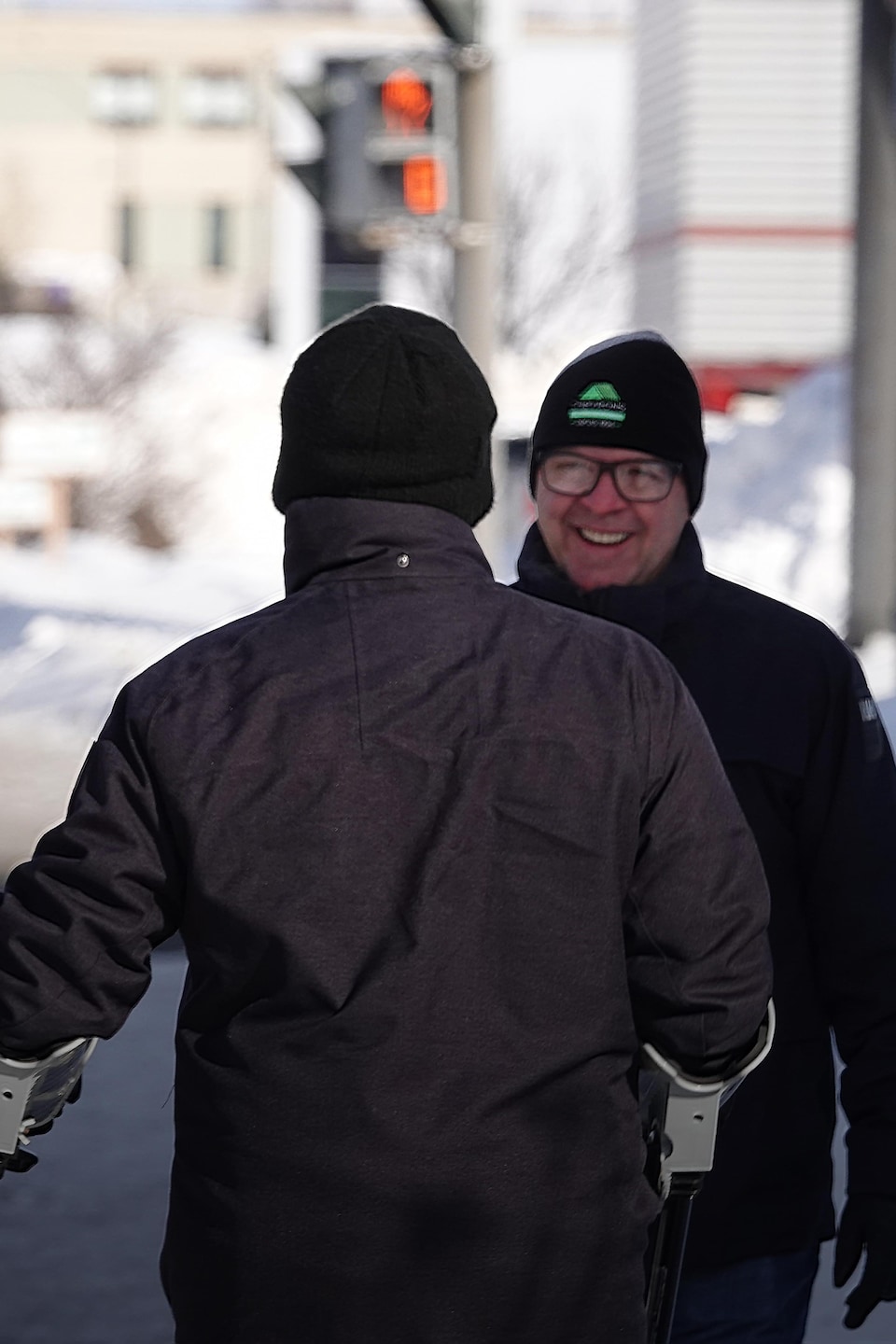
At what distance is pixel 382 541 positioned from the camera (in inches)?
81.3

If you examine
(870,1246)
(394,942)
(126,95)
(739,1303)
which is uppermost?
(126,95)

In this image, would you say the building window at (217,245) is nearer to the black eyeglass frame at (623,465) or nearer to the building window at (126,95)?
the building window at (126,95)

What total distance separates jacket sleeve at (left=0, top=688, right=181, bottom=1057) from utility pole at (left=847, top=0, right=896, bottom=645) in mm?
9380

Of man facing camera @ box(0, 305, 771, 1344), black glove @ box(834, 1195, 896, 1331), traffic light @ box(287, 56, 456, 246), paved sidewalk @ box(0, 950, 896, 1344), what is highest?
traffic light @ box(287, 56, 456, 246)

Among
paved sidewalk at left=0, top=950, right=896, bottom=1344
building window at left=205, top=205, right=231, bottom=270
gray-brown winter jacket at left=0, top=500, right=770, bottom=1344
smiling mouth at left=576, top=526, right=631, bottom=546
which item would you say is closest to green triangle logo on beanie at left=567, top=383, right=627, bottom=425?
smiling mouth at left=576, top=526, right=631, bottom=546

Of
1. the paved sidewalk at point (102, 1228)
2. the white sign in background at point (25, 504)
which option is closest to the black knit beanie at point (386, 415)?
the paved sidewalk at point (102, 1228)

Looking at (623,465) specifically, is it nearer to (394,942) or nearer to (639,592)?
(639,592)

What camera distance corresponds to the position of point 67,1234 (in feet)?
14.3

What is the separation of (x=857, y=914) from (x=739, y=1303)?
1.71 feet

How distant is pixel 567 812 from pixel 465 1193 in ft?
1.19

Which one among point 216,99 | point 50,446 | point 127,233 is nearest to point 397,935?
point 50,446

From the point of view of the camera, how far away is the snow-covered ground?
945cm

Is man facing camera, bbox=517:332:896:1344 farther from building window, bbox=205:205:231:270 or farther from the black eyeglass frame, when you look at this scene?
building window, bbox=205:205:231:270

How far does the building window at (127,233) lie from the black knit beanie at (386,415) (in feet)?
184
